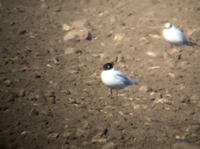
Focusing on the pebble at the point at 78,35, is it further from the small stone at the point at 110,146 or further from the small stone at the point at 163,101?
the small stone at the point at 110,146

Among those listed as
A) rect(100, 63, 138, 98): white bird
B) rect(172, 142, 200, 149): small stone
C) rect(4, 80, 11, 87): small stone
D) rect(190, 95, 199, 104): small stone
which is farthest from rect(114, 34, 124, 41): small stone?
rect(172, 142, 200, 149): small stone

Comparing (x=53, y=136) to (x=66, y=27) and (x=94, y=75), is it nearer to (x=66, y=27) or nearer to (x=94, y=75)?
(x=94, y=75)

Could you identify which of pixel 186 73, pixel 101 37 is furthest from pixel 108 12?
pixel 186 73

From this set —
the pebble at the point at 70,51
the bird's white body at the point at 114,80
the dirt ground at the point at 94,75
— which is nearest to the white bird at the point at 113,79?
the bird's white body at the point at 114,80

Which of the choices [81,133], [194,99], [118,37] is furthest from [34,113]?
[118,37]

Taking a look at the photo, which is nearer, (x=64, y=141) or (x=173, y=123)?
(x=64, y=141)

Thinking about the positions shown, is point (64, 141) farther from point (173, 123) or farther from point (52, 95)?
point (173, 123)
